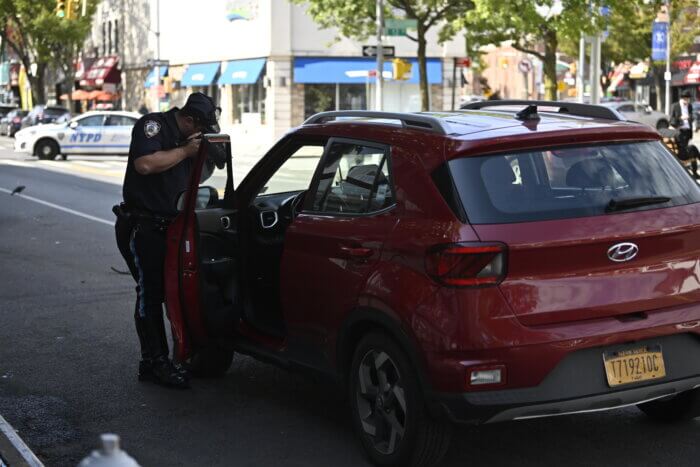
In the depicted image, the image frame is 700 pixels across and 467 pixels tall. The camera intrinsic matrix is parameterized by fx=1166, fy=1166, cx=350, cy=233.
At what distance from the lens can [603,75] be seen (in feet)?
251

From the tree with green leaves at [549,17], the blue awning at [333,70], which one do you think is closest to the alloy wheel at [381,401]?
the tree with green leaves at [549,17]

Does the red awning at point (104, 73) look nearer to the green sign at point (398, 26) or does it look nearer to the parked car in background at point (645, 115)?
the parked car in background at point (645, 115)

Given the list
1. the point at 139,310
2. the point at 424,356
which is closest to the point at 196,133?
the point at 139,310

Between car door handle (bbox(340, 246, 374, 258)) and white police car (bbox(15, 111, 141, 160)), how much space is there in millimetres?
30351

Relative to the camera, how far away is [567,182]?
527cm

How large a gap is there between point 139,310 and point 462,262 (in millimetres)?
2833

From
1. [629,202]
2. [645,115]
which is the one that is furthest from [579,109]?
[645,115]

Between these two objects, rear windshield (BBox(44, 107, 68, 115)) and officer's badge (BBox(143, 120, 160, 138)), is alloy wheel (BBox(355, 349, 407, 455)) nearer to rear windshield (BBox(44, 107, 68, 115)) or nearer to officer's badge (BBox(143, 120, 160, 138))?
officer's badge (BBox(143, 120, 160, 138))

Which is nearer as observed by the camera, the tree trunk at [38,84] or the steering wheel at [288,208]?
the steering wheel at [288,208]

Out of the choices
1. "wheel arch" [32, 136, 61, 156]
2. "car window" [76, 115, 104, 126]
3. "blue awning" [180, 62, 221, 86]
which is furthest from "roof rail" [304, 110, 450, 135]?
"blue awning" [180, 62, 221, 86]

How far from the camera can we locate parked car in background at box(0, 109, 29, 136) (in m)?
58.3

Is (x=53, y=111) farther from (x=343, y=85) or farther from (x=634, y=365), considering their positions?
(x=634, y=365)

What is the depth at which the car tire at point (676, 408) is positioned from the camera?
19.6ft

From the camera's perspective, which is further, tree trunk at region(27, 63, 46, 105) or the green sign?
tree trunk at region(27, 63, 46, 105)
